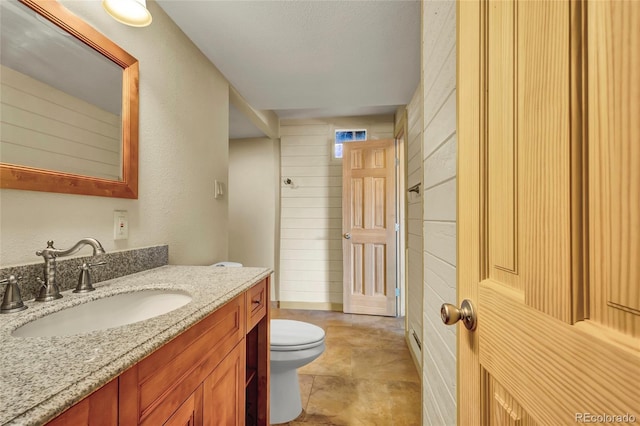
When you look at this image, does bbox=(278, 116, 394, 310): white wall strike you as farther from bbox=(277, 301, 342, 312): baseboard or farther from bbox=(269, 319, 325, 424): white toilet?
bbox=(269, 319, 325, 424): white toilet

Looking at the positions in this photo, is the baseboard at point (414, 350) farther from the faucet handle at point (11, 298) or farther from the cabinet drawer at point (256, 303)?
the faucet handle at point (11, 298)

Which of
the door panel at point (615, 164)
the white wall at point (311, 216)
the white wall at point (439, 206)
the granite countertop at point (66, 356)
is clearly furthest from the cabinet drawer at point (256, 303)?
the white wall at point (311, 216)

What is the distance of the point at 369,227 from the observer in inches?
127

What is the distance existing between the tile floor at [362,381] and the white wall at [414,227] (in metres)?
0.20

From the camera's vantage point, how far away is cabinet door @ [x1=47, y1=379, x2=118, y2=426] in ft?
1.33

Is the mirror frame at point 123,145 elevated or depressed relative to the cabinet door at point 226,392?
elevated

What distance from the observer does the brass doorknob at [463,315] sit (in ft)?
1.88

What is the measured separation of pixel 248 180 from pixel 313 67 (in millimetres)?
1971

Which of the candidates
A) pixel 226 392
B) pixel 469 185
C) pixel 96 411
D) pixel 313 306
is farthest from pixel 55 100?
pixel 313 306

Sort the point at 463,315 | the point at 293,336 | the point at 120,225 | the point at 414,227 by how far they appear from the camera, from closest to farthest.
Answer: the point at 463,315, the point at 120,225, the point at 293,336, the point at 414,227

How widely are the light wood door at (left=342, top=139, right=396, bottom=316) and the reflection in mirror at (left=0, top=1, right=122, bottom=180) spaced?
2.44m

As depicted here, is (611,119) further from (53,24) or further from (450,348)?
(53,24)

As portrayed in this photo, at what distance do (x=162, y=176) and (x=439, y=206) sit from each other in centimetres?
132

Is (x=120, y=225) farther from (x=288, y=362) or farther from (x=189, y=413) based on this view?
(x=288, y=362)
